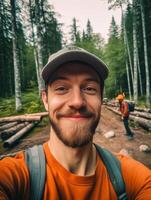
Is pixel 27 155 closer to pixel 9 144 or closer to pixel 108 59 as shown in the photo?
pixel 9 144

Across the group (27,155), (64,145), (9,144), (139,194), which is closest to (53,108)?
(64,145)

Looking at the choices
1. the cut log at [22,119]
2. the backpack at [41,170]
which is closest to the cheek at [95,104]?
the backpack at [41,170]

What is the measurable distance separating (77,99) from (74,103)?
51mm

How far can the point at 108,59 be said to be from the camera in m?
51.7

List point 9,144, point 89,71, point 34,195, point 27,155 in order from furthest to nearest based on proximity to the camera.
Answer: point 9,144, point 89,71, point 27,155, point 34,195

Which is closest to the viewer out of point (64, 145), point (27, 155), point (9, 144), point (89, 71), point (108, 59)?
point (27, 155)

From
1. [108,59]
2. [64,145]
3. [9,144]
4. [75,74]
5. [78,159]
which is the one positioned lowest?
[9,144]

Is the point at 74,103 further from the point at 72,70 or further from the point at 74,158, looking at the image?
the point at 74,158

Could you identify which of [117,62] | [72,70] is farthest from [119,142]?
[117,62]

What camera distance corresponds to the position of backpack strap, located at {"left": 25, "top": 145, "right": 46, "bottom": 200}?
1.82 metres

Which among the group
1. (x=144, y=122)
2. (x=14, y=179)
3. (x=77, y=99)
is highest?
(x=77, y=99)

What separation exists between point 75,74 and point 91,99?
1.00ft

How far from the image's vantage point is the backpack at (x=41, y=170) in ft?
6.02

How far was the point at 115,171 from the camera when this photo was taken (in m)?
2.23
